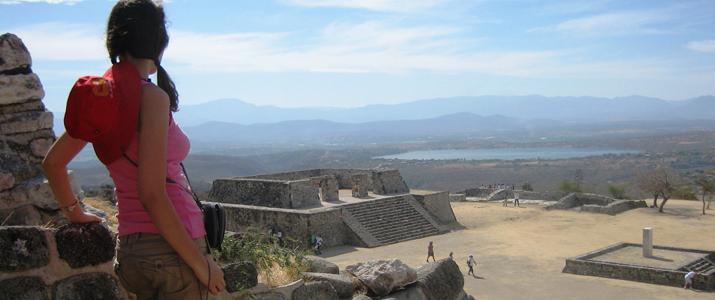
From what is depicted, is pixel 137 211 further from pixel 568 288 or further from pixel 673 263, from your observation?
pixel 673 263

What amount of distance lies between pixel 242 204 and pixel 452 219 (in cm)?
764

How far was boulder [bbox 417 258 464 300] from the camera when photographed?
521 centimetres

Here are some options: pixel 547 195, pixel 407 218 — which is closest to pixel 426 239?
pixel 407 218

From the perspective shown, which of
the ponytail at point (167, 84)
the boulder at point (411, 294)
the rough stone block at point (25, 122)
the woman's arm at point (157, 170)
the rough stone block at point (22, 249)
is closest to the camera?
the woman's arm at point (157, 170)

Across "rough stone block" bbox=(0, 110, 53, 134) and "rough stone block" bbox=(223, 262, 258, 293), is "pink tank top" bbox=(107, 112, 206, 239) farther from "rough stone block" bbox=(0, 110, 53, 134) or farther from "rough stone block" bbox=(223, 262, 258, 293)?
"rough stone block" bbox=(0, 110, 53, 134)

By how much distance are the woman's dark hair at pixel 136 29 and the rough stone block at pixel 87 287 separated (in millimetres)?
1080

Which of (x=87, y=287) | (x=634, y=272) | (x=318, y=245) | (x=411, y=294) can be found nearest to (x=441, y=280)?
(x=411, y=294)

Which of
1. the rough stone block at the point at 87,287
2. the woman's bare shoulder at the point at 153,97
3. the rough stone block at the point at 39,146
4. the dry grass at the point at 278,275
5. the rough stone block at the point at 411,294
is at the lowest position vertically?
the rough stone block at the point at 411,294

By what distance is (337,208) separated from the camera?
20062 millimetres

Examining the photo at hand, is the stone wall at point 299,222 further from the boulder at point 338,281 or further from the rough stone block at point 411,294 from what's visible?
the boulder at point 338,281

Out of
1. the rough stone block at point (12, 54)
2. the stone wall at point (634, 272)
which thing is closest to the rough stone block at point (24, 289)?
the rough stone block at point (12, 54)

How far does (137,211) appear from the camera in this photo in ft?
7.01

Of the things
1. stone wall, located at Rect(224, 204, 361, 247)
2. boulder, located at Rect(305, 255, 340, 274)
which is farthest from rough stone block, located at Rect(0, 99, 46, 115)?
stone wall, located at Rect(224, 204, 361, 247)

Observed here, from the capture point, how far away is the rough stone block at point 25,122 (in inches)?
131
